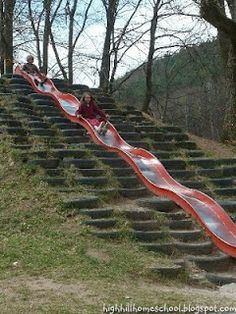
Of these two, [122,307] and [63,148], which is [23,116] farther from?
[122,307]

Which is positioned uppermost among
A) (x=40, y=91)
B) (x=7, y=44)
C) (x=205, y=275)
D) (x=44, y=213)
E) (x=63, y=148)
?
(x=7, y=44)

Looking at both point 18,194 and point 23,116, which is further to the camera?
point 23,116

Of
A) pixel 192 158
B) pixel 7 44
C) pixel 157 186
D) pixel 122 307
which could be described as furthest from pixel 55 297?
pixel 7 44

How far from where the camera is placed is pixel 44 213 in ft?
29.2

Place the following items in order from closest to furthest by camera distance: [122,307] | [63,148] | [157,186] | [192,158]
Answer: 1. [122,307]
2. [157,186]
3. [63,148]
4. [192,158]

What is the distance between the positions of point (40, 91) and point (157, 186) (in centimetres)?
663

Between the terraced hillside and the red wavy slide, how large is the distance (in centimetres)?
13

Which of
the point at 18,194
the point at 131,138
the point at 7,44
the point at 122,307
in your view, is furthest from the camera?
the point at 7,44

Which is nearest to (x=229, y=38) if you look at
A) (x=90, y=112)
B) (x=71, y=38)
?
(x=90, y=112)

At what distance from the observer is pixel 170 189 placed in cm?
1004

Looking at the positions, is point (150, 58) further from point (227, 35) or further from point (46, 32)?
point (227, 35)

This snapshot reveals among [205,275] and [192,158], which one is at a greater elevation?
[192,158]

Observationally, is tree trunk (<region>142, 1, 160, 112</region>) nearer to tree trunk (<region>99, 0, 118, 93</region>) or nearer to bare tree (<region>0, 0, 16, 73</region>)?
tree trunk (<region>99, 0, 118, 93</region>)

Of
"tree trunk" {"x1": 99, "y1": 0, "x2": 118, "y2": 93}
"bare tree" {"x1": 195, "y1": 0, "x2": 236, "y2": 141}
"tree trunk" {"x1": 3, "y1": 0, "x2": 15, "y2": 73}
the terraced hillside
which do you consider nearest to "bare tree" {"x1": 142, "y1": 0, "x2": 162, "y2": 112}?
"tree trunk" {"x1": 99, "y1": 0, "x2": 118, "y2": 93}
